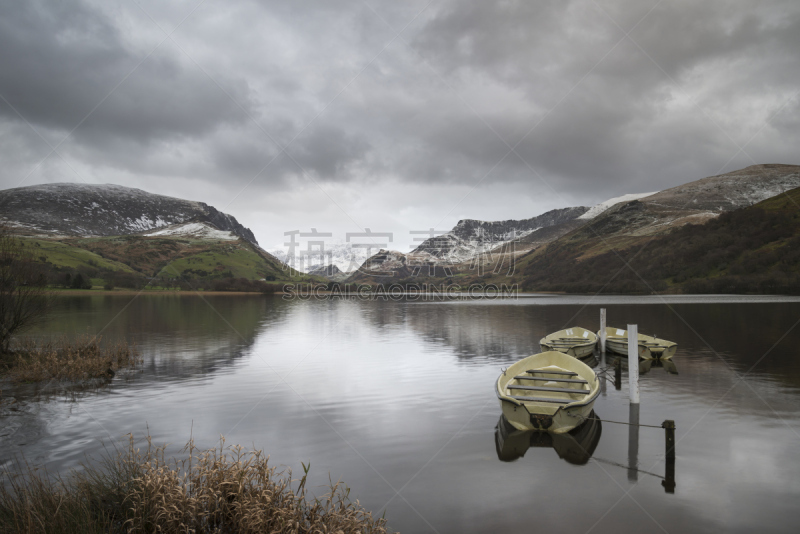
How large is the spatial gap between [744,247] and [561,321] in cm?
13145

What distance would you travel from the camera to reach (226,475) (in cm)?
784

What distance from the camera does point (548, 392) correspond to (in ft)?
55.9

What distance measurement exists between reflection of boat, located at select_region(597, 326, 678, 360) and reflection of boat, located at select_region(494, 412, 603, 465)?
1850 centimetres

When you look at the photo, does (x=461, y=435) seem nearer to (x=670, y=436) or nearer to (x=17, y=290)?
(x=670, y=436)

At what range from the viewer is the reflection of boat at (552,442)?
13516 millimetres

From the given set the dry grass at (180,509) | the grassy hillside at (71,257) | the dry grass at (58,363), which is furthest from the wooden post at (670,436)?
the grassy hillside at (71,257)

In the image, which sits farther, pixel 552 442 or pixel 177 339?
pixel 177 339

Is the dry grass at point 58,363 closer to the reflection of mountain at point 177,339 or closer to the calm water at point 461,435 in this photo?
the calm water at point 461,435

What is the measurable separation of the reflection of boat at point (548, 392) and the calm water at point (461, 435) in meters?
0.81

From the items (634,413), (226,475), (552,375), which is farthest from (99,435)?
(634,413)

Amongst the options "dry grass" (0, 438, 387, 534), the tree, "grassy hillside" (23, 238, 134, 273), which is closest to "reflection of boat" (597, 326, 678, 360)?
"dry grass" (0, 438, 387, 534)

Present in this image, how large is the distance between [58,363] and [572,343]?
3227 centimetres

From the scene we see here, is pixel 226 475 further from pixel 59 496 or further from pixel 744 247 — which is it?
pixel 744 247

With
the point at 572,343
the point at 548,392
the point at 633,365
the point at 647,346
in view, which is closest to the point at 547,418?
the point at 548,392
